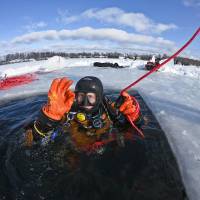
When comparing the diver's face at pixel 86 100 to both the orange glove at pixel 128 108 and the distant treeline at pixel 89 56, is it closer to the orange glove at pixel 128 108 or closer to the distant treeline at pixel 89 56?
the orange glove at pixel 128 108

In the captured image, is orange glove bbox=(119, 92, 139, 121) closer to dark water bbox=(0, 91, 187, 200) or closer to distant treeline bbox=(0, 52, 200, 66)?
dark water bbox=(0, 91, 187, 200)

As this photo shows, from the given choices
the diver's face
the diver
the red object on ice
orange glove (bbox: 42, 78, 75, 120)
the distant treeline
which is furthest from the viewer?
the distant treeline

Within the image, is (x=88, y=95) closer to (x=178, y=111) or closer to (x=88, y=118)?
(x=88, y=118)

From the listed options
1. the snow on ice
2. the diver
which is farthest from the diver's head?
the snow on ice

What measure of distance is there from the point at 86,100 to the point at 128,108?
0.57 m

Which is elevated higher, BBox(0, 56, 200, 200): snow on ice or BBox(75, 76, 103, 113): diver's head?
BBox(75, 76, 103, 113): diver's head

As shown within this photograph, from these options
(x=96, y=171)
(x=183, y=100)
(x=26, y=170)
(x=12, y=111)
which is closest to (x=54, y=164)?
(x=26, y=170)

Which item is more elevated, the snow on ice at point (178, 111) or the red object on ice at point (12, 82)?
the snow on ice at point (178, 111)

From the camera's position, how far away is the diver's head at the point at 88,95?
12.5 feet

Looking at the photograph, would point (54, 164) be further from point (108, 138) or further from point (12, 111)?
point (12, 111)

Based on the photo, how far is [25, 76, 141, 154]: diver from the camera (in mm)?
3359

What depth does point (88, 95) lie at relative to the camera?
151 inches

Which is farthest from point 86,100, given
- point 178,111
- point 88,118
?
point 178,111

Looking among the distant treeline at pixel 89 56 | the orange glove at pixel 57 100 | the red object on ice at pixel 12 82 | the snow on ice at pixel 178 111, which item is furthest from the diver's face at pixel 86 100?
the distant treeline at pixel 89 56
